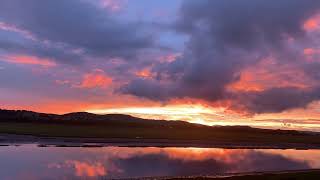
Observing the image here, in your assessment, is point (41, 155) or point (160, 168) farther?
point (41, 155)

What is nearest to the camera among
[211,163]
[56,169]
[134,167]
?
[56,169]

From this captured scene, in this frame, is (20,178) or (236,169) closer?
(20,178)

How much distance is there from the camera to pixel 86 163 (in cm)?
4600

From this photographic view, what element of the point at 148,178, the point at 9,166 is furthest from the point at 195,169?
the point at 9,166

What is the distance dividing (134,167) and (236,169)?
10631 mm

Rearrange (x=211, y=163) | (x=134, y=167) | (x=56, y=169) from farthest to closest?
(x=211, y=163)
(x=134, y=167)
(x=56, y=169)

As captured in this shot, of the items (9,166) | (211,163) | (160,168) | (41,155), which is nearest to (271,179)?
(160,168)

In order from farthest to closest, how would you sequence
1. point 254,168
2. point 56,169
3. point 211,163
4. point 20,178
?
point 211,163 → point 254,168 → point 56,169 → point 20,178

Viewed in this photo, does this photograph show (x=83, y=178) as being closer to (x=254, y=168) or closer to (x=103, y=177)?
(x=103, y=177)

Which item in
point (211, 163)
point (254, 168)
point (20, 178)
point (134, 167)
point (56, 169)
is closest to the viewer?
point (20, 178)

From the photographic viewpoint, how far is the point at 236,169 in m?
47.9

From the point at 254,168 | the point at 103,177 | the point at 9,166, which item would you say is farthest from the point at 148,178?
the point at 254,168

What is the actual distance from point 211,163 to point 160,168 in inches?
394

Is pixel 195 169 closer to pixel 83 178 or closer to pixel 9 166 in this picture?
pixel 83 178
